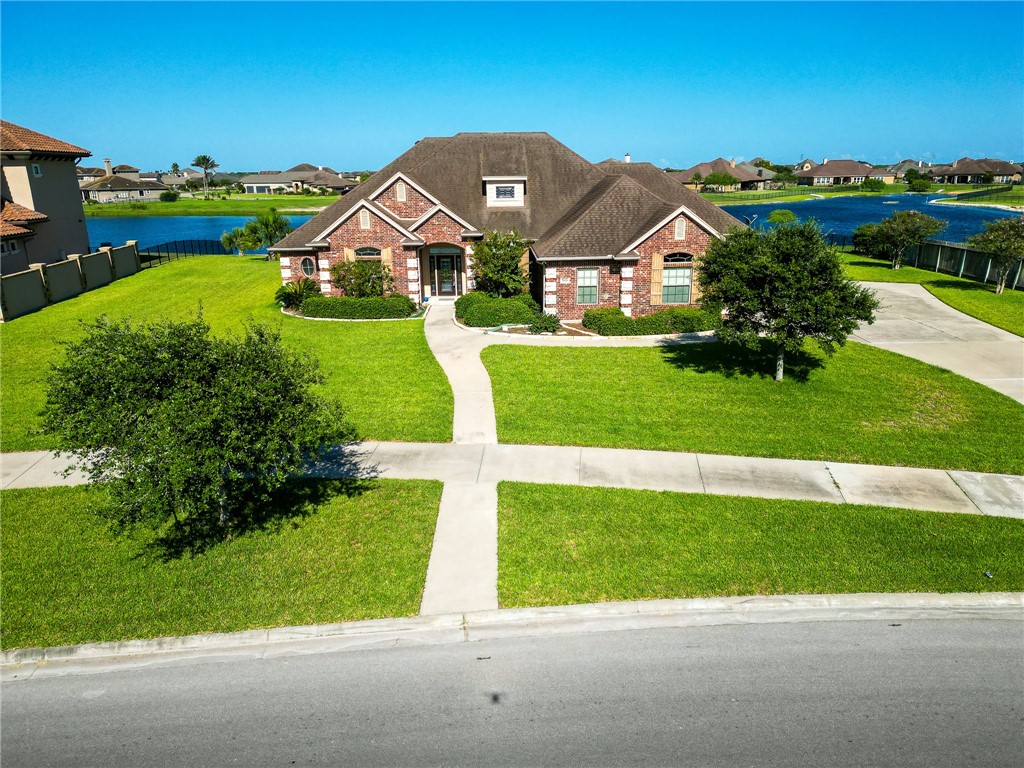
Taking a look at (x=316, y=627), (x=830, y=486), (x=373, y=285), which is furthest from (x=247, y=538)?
(x=373, y=285)

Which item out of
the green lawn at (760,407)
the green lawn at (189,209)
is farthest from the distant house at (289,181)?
the green lawn at (760,407)

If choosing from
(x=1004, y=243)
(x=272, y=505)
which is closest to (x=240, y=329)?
(x=272, y=505)

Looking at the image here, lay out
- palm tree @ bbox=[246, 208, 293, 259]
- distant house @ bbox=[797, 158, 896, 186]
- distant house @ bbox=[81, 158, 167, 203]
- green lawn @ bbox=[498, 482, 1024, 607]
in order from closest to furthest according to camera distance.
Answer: green lawn @ bbox=[498, 482, 1024, 607], palm tree @ bbox=[246, 208, 293, 259], distant house @ bbox=[81, 158, 167, 203], distant house @ bbox=[797, 158, 896, 186]

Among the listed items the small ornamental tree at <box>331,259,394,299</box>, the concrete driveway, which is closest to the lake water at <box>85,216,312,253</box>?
the small ornamental tree at <box>331,259,394,299</box>

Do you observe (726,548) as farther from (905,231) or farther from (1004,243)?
(905,231)

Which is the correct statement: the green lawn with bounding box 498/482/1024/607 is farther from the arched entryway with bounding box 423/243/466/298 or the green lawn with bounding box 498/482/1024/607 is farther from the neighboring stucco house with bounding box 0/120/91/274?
the neighboring stucco house with bounding box 0/120/91/274
